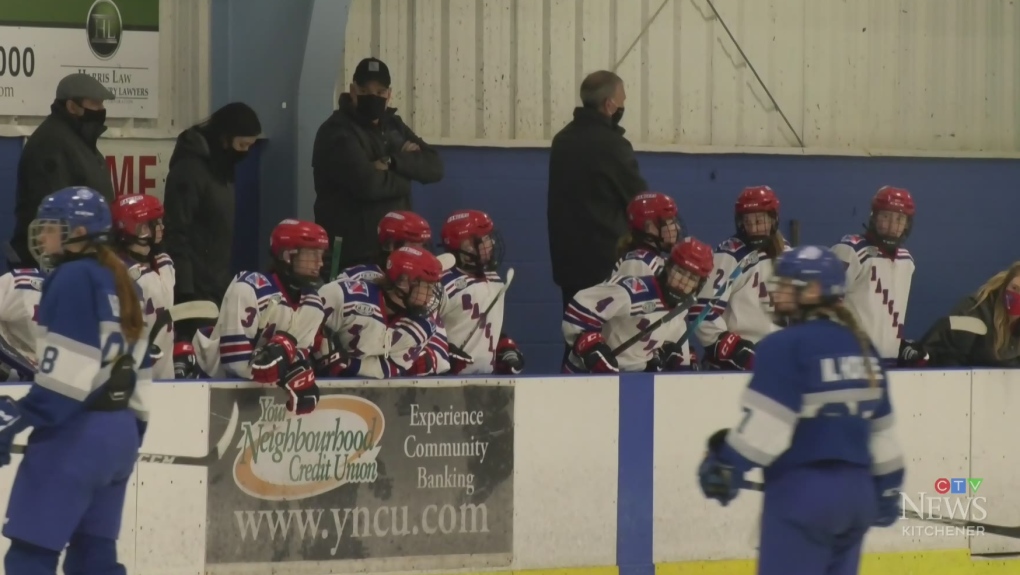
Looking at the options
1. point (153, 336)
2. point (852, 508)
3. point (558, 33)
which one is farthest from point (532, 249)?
point (852, 508)

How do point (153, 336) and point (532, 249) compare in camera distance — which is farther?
point (532, 249)

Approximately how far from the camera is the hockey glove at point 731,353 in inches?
259

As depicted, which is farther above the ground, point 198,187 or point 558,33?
point 558,33

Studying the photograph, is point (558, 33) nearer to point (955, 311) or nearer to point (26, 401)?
point (955, 311)

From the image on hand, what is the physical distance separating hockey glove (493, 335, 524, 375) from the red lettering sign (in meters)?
Answer: 2.20

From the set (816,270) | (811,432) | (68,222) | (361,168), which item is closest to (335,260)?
(361,168)

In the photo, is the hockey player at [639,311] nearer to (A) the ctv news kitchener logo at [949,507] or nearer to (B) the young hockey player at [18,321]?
(A) the ctv news kitchener logo at [949,507]

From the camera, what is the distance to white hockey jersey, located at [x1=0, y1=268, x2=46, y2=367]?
5.58 meters

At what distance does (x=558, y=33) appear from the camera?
8.71 m

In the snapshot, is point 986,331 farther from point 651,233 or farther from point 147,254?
point 147,254

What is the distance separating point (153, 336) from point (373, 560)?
1.27 metres

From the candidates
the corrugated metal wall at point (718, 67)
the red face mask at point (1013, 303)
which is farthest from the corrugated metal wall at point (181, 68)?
the red face mask at point (1013, 303)

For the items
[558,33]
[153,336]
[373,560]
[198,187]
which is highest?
[558,33]

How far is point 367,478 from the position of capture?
566 centimetres
